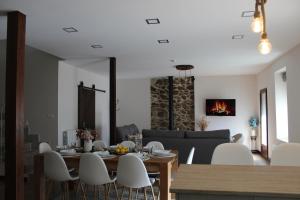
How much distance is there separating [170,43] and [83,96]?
3780mm

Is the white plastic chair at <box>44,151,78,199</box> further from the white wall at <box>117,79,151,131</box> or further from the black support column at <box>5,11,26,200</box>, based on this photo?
the white wall at <box>117,79,151,131</box>

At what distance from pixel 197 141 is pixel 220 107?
4.12 m

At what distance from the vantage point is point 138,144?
3980 millimetres

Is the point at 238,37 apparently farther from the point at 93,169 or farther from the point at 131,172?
the point at 93,169

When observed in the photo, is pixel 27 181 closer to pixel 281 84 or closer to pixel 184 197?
pixel 184 197

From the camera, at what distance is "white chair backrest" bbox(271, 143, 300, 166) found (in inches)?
114

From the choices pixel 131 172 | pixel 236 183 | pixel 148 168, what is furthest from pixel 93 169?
pixel 236 183

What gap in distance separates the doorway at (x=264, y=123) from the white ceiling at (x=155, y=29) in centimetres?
162

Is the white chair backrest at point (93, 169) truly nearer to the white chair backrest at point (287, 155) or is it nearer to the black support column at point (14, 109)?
the black support column at point (14, 109)

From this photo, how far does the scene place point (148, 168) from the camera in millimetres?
3359

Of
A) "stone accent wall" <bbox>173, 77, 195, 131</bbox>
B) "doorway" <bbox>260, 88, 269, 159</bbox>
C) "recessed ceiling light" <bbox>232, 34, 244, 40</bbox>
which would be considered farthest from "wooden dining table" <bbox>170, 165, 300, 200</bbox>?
"stone accent wall" <bbox>173, 77, 195, 131</bbox>

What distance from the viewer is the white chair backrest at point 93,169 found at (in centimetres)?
327

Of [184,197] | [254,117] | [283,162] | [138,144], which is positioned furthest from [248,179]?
[254,117]

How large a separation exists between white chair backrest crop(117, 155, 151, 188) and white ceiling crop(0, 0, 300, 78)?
1784 mm
